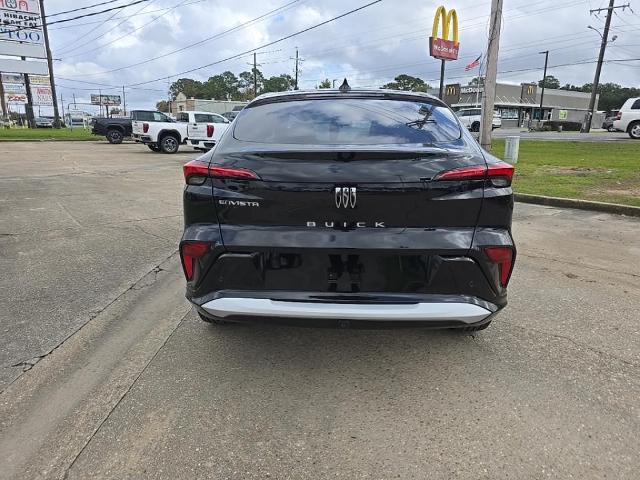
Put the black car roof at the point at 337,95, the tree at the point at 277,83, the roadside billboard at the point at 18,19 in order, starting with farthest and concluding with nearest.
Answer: the tree at the point at 277,83 → the roadside billboard at the point at 18,19 → the black car roof at the point at 337,95

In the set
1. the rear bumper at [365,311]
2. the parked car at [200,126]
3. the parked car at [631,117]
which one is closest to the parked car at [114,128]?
the parked car at [200,126]

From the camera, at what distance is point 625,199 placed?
8.05 metres

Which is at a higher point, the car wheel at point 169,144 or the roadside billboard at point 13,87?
the roadside billboard at point 13,87

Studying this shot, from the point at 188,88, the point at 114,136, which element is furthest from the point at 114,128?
the point at 188,88

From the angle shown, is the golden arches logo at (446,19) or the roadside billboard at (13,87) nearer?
the golden arches logo at (446,19)

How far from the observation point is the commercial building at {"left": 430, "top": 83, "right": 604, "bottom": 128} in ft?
212

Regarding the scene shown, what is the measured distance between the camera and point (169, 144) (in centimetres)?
2153

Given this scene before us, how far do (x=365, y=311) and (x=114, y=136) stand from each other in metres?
28.4

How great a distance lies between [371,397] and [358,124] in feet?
5.57

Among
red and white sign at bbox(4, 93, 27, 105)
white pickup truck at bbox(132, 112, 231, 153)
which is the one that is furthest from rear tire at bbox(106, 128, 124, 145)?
red and white sign at bbox(4, 93, 27, 105)

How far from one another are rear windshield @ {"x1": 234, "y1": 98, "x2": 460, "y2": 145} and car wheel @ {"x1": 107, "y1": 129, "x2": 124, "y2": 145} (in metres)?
26.9

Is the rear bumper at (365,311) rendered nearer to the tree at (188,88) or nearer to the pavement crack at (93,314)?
the pavement crack at (93,314)

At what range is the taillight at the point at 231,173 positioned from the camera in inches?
106

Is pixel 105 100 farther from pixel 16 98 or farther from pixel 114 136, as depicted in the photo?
pixel 114 136
